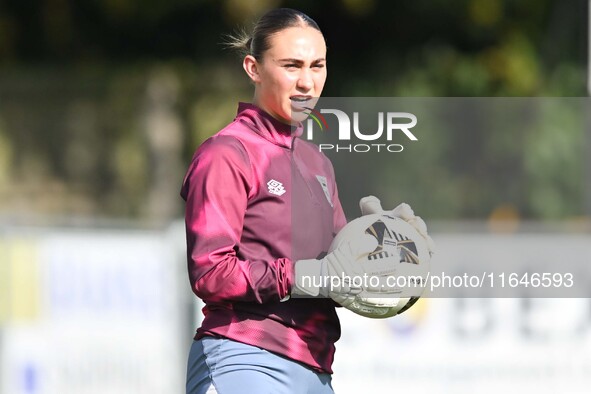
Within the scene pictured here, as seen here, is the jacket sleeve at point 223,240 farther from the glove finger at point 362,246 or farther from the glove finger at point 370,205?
the glove finger at point 370,205

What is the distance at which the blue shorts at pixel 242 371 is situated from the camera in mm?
2955

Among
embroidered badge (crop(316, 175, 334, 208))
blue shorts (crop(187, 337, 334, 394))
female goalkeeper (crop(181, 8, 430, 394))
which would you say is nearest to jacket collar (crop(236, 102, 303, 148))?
female goalkeeper (crop(181, 8, 430, 394))

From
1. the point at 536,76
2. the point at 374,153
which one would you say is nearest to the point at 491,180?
the point at 374,153

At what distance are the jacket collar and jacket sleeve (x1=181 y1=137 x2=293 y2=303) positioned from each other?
15cm

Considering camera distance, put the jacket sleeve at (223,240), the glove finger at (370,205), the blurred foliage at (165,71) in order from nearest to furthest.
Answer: the jacket sleeve at (223,240) → the glove finger at (370,205) → the blurred foliage at (165,71)

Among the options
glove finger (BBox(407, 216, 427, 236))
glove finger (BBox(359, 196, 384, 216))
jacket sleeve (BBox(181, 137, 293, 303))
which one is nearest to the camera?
jacket sleeve (BBox(181, 137, 293, 303))

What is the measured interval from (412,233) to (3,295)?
436 centimetres

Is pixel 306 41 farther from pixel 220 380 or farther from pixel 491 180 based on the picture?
pixel 491 180

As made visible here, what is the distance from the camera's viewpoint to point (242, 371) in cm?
296

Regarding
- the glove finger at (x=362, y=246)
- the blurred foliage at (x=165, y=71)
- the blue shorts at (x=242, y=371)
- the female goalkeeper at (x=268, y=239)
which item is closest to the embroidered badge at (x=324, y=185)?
the female goalkeeper at (x=268, y=239)

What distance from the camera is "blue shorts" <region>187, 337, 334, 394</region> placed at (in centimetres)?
296

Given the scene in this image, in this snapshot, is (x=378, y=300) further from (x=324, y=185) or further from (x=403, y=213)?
(x=324, y=185)

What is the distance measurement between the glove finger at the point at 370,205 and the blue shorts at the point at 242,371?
44 cm

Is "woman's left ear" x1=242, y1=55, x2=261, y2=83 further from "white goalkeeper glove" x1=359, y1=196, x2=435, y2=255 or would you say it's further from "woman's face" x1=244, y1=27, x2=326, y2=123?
"white goalkeeper glove" x1=359, y1=196, x2=435, y2=255
